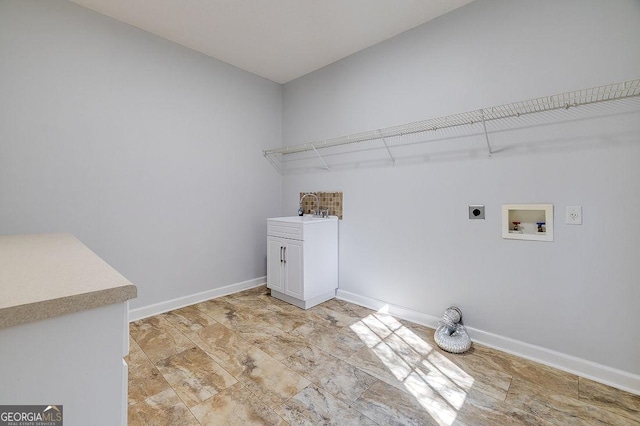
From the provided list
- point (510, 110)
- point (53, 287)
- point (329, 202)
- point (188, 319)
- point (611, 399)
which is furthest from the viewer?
point (329, 202)

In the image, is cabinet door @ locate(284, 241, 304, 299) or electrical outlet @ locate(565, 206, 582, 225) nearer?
electrical outlet @ locate(565, 206, 582, 225)

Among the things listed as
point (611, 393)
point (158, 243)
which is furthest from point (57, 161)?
point (611, 393)

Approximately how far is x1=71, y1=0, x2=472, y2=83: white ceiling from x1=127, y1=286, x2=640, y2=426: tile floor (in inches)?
103

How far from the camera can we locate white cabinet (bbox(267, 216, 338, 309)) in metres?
2.79

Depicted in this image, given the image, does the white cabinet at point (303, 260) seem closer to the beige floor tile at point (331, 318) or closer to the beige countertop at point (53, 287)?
the beige floor tile at point (331, 318)

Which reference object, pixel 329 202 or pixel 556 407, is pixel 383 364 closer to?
pixel 556 407

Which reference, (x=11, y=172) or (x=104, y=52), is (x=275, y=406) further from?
(x=104, y=52)

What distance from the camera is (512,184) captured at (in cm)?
201

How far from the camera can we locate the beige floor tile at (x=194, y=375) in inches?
63.7

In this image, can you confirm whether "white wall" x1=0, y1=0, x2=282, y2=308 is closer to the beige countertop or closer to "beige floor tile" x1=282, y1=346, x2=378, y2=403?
the beige countertop

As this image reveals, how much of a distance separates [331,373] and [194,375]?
0.87 meters

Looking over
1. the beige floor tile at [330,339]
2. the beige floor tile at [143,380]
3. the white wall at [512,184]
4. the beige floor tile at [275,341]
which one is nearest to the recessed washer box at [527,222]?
the white wall at [512,184]

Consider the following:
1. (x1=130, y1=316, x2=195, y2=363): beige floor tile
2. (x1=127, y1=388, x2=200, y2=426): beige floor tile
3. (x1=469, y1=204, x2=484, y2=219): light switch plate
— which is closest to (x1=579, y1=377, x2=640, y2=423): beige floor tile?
(x1=469, y1=204, x2=484, y2=219): light switch plate

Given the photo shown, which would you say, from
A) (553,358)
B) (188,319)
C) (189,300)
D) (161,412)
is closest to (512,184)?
(553,358)
